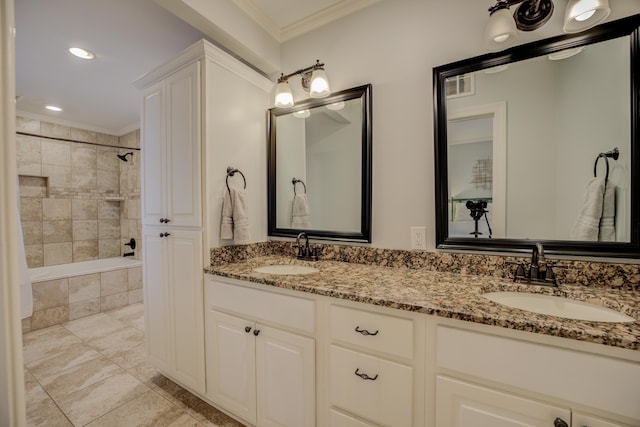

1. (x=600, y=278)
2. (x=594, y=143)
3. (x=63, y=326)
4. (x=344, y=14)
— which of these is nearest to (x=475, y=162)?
(x=594, y=143)

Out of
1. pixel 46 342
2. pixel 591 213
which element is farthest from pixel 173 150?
pixel 46 342

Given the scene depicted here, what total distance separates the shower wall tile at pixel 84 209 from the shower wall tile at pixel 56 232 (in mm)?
140

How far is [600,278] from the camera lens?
43.0 inches

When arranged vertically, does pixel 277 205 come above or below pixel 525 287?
→ above

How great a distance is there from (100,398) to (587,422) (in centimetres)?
245

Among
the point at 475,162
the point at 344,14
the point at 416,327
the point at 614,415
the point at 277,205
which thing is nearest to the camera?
the point at 614,415

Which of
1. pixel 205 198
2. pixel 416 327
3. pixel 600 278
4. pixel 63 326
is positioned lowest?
pixel 63 326

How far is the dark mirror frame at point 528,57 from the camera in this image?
1042 mm

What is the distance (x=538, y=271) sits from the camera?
45.1 inches

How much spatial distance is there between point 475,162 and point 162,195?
6.20 feet

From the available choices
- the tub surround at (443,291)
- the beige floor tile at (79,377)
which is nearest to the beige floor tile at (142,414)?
the beige floor tile at (79,377)

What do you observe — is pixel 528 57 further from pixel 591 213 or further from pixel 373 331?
pixel 373 331

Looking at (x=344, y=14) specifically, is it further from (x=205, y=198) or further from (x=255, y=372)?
(x=255, y=372)

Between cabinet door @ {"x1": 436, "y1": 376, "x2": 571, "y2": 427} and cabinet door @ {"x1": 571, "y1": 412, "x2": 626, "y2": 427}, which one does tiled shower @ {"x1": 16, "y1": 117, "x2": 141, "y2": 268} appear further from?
cabinet door @ {"x1": 571, "y1": 412, "x2": 626, "y2": 427}
